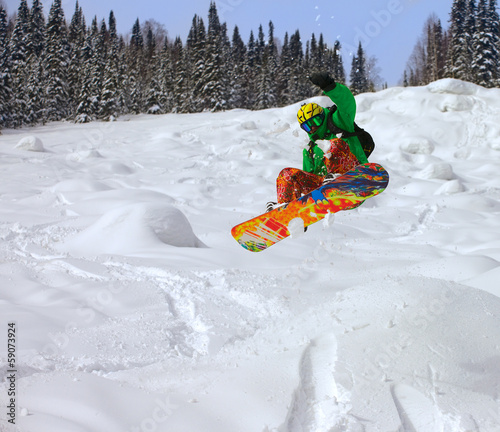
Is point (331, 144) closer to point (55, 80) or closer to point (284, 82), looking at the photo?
point (55, 80)

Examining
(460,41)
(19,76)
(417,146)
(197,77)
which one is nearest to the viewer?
(417,146)

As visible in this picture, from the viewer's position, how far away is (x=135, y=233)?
29.5 ft

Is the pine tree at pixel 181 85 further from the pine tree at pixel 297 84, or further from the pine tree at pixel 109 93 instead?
the pine tree at pixel 297 84

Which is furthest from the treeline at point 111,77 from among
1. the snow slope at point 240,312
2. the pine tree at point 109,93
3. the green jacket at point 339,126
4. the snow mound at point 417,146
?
the green jacket at point 339,126

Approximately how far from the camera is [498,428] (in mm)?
3549

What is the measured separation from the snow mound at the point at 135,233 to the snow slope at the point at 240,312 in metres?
0.04

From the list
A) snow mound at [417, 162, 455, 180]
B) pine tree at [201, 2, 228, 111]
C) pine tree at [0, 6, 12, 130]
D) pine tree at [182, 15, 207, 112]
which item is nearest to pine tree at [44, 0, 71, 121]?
pine tree at [0, 6, 12, 130]

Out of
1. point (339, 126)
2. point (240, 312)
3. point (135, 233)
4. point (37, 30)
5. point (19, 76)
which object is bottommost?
point (240, 312)

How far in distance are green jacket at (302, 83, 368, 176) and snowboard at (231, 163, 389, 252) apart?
22cm

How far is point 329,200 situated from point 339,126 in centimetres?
80

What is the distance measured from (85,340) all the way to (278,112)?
71.7 feet

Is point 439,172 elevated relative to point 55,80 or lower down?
lower down

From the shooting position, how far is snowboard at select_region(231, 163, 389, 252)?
16.0ft

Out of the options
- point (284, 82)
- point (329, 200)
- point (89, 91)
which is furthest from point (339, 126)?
point (284, 82)
